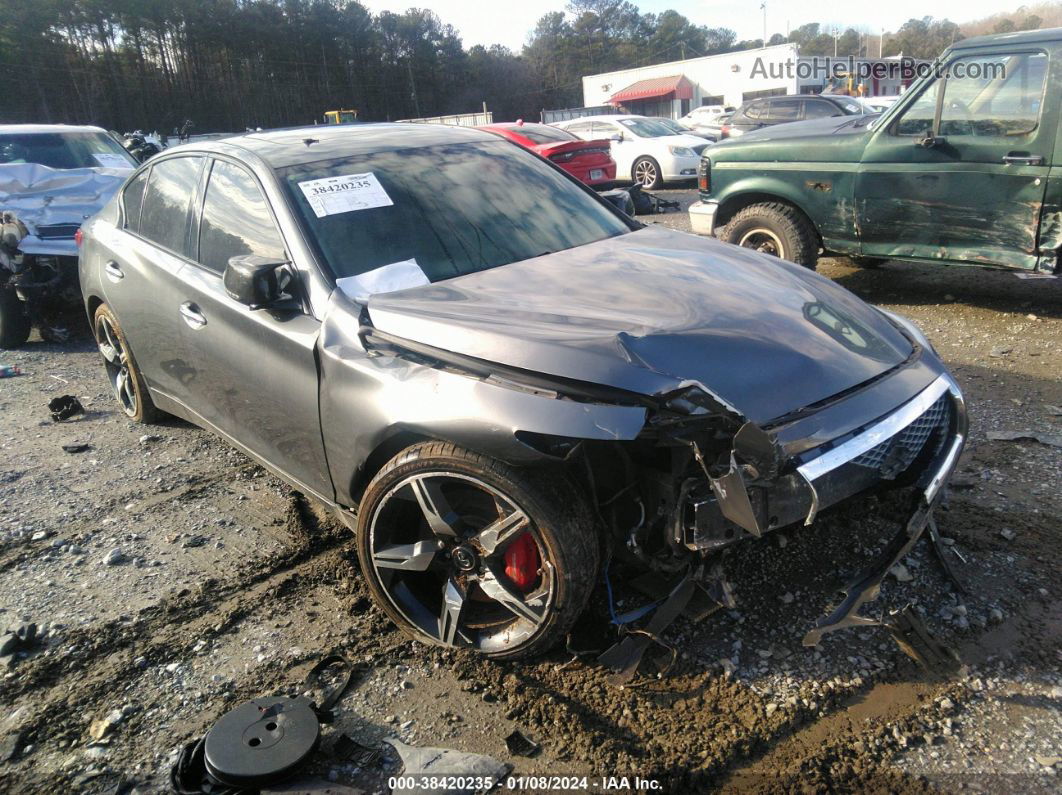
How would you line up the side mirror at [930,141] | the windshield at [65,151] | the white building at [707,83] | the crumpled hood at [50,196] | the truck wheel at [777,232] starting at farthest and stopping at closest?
the white building at [707,83], the windshield at [65,151], the crumpled hood at [50,196], the truck wheel at [777,232], the side mirror at [930,141]

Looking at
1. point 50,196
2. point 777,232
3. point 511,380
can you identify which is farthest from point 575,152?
point 511,380

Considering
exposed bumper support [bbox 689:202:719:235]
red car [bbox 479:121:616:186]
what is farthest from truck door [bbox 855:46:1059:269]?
red car [bbox 479:121:616:186]

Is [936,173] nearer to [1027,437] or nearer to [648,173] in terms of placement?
[1027,437]

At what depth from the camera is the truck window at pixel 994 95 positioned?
5348 millimetres

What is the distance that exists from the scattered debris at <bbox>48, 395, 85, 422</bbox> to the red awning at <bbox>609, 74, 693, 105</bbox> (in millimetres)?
47808

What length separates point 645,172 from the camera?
1514 centimetres

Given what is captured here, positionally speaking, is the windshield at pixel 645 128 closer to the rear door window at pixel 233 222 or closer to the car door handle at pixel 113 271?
the car door handle at pixel 113 271

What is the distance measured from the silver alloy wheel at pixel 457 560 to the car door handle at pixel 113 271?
2.61 meters

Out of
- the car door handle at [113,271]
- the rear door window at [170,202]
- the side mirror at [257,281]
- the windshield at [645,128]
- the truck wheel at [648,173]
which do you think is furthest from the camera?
the windshield at [645,128]

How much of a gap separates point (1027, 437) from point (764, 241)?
3.32 m

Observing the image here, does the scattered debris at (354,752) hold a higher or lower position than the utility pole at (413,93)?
lower

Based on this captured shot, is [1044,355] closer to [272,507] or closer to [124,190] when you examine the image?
[272,507]

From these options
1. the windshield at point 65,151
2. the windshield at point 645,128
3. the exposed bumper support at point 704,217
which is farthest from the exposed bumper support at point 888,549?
the windshield at point 645,128

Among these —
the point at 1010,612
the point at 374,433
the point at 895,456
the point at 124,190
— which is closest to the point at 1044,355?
the point at 1010,612
